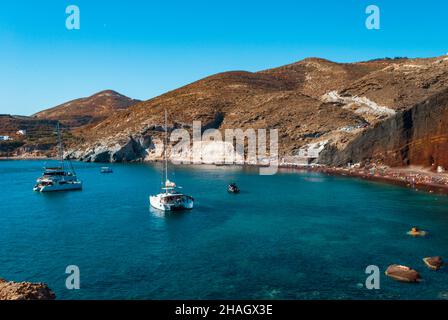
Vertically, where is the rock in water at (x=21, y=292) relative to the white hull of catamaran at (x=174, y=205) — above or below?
above

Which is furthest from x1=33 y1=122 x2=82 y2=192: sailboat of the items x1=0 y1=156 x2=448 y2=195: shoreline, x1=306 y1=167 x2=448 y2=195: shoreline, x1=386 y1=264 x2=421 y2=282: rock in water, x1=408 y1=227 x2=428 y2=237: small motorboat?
x1=386 y1=264 x2=421 y2=282: rock in water

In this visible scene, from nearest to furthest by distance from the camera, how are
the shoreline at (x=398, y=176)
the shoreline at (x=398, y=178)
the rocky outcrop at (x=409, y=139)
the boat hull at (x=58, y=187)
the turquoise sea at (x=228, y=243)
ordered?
the turquoise sea at (x=228, y=243) < the shoreline at (x=398, y=178) < the shoreline at (x=398, y=176) < the boat hull at (x=58, y=187) < the rocky outcrop at (x=409, y=139)

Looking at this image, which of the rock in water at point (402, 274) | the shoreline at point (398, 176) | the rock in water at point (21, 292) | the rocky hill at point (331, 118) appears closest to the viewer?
the rock in water at point (21, 292)

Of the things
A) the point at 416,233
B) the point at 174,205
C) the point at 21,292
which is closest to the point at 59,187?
the point at 174,205

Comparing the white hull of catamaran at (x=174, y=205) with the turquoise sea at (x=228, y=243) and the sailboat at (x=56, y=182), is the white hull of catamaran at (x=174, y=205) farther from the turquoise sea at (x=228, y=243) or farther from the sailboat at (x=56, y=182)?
the sailboat at (x=56, y=182)

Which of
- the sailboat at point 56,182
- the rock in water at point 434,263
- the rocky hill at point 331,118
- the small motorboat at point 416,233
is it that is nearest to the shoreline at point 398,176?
the rocky hill at point 331,118
